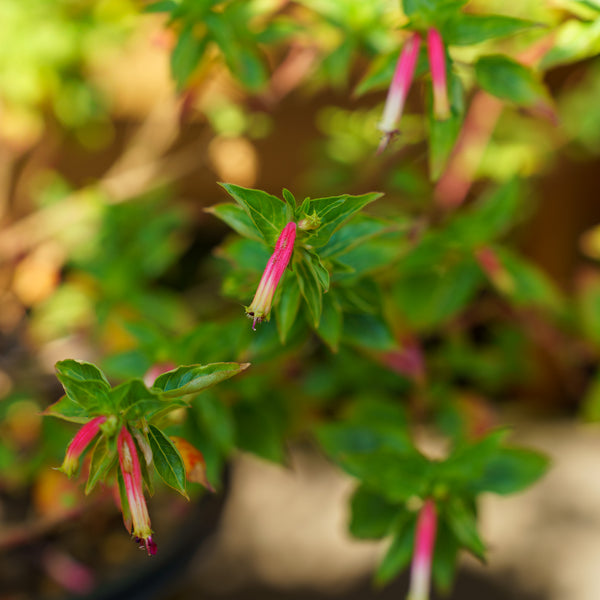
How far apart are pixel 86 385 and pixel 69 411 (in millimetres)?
28

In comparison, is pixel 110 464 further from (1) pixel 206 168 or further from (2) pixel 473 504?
(1) pixel 206 168

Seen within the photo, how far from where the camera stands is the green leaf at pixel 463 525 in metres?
0.36

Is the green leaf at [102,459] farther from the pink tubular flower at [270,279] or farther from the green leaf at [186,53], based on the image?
the green leaf at [186,53]

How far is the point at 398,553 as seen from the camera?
1.28 feet

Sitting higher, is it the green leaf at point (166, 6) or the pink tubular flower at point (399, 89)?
the green leaf at point (166, 6)

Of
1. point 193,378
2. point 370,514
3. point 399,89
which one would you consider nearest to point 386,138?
point 399,89

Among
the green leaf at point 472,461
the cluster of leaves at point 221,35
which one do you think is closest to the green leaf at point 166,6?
the cluster of leaves at point 221,35

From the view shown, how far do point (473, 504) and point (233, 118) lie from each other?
49 cm

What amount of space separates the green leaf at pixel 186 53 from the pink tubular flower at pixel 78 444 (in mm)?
264

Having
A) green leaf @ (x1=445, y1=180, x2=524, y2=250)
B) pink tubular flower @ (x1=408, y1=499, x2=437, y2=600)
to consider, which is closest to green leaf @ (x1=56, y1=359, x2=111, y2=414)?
pink tubular flower @ (x1=408, y1=499, x2=437, y2=600)

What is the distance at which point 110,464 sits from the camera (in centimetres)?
28

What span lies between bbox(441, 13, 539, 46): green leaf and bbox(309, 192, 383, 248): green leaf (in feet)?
0.46

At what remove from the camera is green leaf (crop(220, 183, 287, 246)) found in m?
0.27

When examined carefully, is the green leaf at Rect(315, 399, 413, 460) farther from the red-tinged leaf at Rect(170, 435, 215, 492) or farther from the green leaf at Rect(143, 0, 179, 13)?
the green leaf at Rect(143, 0, 179, 13)
